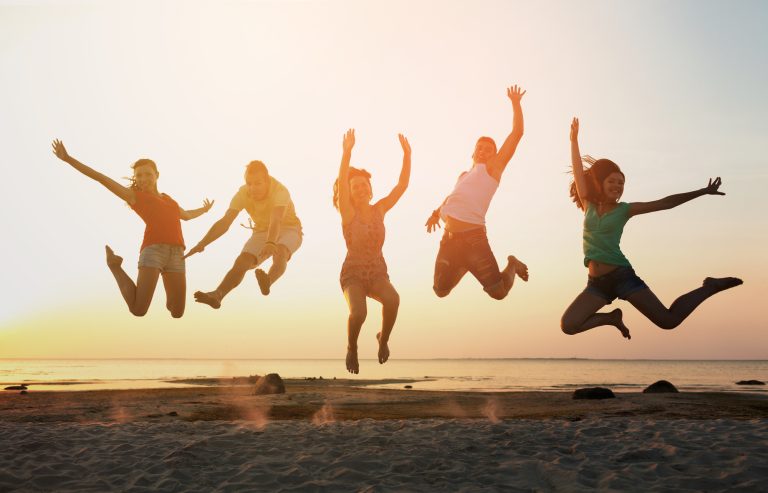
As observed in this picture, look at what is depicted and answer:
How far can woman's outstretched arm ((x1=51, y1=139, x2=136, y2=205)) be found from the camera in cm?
894

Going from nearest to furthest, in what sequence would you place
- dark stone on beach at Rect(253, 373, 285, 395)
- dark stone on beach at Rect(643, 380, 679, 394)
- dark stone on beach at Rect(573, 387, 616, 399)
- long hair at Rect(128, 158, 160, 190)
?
long hair at Rect(128, 158, 160, 190)
dark stone on beach at Rect(573, 387, 616, 399)
dark stone on beach at Rect(253, 373, 285, 395)
dark stone on beach at Rect(643, 380, 679, 394)

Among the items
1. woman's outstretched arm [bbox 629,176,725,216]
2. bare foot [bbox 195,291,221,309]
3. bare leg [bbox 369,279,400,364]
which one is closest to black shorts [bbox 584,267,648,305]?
woman's outstretched arm [bbox 629,176,725,216]

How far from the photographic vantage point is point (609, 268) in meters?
8.49

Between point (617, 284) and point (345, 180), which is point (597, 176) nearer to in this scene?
point (617, 284)

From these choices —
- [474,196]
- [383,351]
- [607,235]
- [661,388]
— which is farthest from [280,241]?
[661,388]

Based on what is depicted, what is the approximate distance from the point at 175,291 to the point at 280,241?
5.99 ft

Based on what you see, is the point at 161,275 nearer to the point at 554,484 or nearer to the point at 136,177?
the point at 136,177

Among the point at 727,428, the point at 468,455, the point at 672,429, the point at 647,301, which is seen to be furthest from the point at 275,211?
the point at 727,428

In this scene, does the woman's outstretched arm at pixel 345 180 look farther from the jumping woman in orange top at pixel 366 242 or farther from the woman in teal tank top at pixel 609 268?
the woman in teal tank top at pixel 609 268

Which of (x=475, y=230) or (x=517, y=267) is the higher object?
(x=475, y=230)

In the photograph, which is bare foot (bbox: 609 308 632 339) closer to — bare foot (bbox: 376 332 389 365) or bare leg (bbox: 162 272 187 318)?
bare foot (bbox: 376 332 389 365)

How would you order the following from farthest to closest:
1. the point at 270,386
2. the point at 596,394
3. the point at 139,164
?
1. the point at 270,386
2. the point at 596,394
3. the point at 139,164

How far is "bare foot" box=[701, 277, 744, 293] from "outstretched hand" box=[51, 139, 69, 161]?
29.1 ft

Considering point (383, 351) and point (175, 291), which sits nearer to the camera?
point (383, 351)
